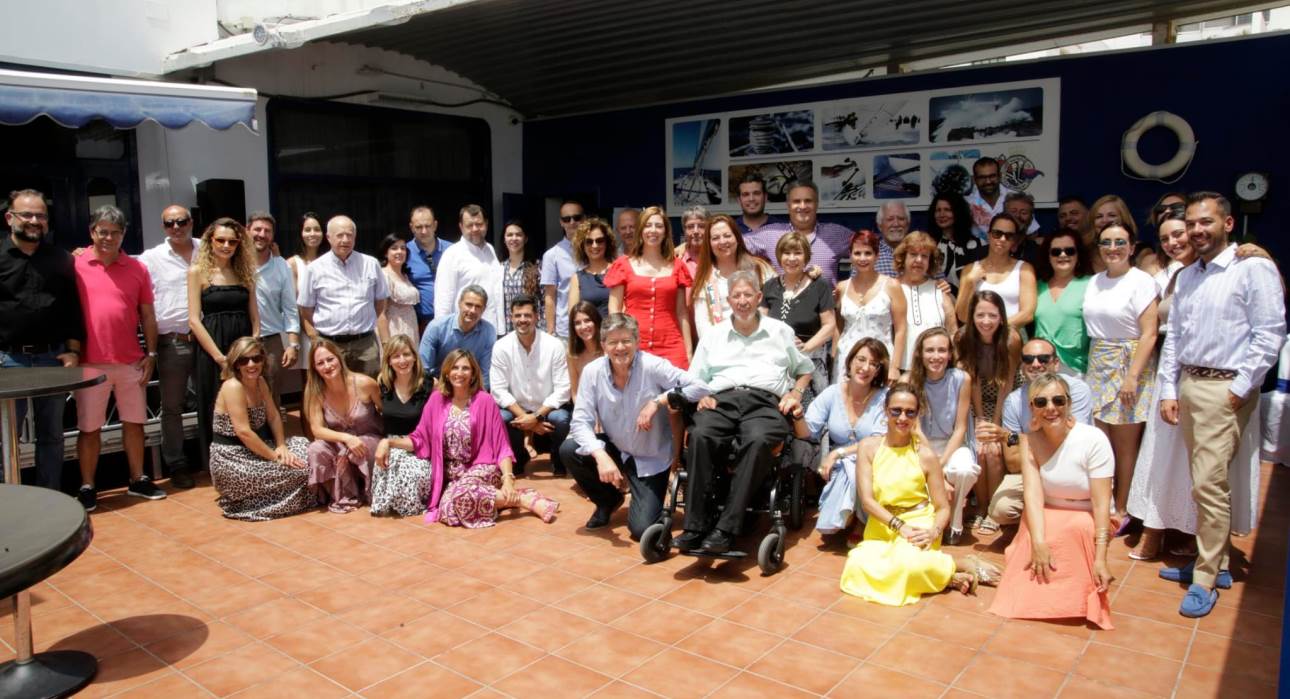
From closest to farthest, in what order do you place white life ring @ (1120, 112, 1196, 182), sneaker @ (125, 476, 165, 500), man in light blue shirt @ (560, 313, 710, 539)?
man in light blue shirt @ (560, 313, 710, 539)
sneaker @ (125, 476, 165, 500)
white life ring @ (1120, 112, 1196, 182)

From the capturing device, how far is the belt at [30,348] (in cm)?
503

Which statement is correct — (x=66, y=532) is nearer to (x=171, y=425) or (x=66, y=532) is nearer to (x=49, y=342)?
(x=49, y=342)

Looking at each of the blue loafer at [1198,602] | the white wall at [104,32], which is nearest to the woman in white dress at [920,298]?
the blue loafer at [1198,602]

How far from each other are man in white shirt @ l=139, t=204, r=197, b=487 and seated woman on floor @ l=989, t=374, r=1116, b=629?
4.86m

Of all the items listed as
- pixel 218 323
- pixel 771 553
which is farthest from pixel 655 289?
pixel 218 323

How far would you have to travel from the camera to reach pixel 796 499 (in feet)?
15.5

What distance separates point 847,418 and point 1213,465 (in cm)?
158

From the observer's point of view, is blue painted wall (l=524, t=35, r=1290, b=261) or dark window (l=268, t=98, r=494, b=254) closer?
blue painted wall (l=524, t=35, r=1290, b=261)

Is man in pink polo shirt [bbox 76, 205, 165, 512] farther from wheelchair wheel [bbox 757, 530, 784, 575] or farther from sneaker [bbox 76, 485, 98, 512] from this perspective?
wheelchair wheel [bbox 757, 530, 784, 575]

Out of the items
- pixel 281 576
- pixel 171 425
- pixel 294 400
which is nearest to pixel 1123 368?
pixel 281 576

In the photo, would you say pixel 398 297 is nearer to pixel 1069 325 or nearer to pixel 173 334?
pixel 173 334

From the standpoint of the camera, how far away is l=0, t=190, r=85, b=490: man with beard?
4.96m

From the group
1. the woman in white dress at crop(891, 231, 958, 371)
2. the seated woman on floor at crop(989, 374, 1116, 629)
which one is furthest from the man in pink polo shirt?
the seated woman on floor at crop(989, 374, 1116, 629)

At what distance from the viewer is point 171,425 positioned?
5879 millimetres
